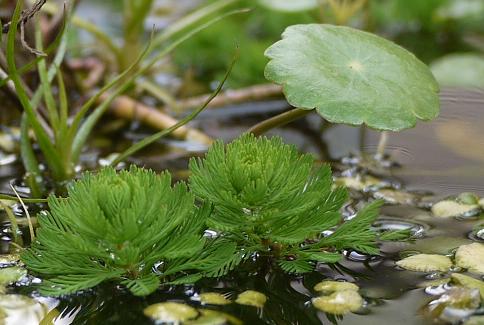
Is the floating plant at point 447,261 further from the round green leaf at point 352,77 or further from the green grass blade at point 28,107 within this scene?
the green grass blade at point 28,107

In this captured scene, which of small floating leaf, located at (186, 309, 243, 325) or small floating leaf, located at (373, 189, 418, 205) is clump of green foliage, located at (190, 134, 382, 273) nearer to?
small floating leaf, located at (186, 309, 243, 325)

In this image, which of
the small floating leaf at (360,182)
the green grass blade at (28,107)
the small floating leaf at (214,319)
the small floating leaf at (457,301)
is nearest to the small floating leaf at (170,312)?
the small floating leaf at (214,319)

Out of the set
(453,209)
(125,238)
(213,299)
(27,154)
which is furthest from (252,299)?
(27,154)

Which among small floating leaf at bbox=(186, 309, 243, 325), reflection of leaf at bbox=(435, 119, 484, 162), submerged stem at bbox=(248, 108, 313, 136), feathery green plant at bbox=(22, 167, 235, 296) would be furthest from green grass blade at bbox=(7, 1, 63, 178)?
reflection of leaf at bbox=(435, 119, 484, 162)

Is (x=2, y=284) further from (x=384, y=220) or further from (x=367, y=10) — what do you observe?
(x=367, y=10)

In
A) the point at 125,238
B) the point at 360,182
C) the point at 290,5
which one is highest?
the point at 290,5

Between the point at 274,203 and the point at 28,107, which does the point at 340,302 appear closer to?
the point at 274,203

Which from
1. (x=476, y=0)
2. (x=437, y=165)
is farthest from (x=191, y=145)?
(x=476, y=0)
